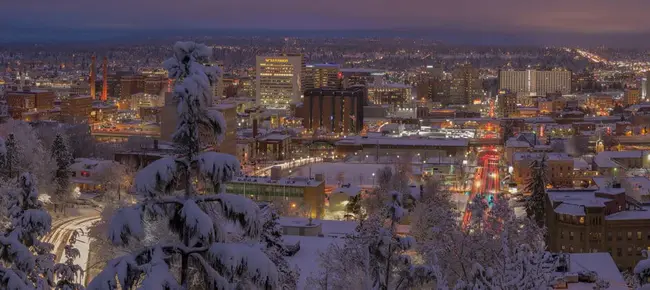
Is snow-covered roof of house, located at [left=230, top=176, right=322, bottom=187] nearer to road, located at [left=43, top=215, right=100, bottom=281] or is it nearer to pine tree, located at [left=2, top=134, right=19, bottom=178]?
road, located at [left=43, top=215, right=100, bottom=281]

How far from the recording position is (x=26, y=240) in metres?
3.64

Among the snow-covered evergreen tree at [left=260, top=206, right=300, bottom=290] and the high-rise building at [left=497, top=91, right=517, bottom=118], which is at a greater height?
the snow-covered evergreen tree at [left=260, top=206, right=300, bottom=290]

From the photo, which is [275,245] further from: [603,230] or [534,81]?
[534,81]

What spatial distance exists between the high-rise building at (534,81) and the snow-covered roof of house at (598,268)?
5776 cm

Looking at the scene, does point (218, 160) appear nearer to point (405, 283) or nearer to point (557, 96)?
point (405, 283)

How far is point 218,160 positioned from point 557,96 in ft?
172

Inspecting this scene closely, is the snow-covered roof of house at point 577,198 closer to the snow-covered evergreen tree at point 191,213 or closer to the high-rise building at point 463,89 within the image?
the snow-covered evergreen tree at point 191,213

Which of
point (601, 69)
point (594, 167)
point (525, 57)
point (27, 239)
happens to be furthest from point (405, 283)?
point (525, 57)

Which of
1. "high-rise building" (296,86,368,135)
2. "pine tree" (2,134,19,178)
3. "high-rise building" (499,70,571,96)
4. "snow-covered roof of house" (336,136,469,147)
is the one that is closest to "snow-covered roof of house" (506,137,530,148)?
"snow-covered roof of house" (336,136,469,147)

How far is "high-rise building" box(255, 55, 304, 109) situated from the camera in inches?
1914

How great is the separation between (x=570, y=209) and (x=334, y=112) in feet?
80.8

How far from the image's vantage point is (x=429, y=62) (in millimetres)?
100750

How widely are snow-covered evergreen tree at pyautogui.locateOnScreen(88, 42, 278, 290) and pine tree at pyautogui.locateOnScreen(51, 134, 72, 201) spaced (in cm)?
1514

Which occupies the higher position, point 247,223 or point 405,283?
point 247,223
